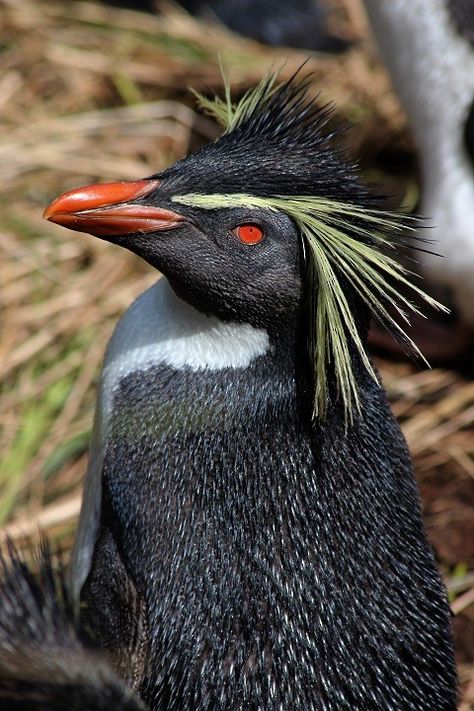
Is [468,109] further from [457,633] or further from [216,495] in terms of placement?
[216,495]

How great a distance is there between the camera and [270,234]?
2027 millimetres

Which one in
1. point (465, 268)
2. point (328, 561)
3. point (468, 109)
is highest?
point (468, 109)

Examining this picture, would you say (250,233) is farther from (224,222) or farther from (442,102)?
(442,102)

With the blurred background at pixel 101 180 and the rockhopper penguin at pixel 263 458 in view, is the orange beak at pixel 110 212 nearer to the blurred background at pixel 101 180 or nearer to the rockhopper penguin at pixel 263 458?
the rockhopper penguin at pixel 263 458

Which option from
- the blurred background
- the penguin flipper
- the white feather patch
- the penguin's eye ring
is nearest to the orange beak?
the penguin's eye ring

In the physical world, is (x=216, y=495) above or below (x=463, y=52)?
below

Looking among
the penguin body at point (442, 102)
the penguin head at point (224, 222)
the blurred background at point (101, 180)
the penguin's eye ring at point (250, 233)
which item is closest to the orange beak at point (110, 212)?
the penguin head at point (224, 222)

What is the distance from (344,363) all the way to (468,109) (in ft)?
6.24

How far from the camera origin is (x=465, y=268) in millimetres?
3725

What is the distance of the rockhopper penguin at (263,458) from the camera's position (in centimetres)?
203

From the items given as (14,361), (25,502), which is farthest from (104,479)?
(14,361)

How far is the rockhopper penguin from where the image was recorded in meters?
2.03

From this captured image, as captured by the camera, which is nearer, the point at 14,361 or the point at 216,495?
the point at 216,495

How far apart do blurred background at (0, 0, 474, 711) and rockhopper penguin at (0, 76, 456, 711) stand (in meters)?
0.70
